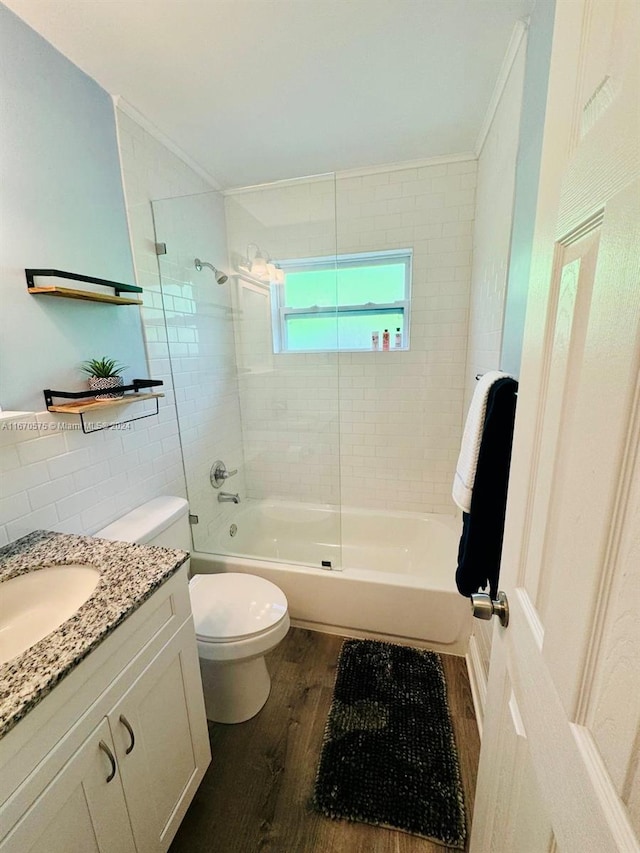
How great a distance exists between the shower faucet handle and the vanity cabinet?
1.27m

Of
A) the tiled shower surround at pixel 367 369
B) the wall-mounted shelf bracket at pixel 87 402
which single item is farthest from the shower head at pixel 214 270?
the wall-mounted shelf bracket at pixel 87 402

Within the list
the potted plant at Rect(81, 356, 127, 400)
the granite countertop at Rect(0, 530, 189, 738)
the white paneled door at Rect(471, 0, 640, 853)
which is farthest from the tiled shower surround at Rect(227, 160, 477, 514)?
the white paneled door at Rect(471, 0, 640, 853)

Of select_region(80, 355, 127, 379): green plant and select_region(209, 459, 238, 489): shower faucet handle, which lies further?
select_region(209, 459, 238, 489): shower faucet handle

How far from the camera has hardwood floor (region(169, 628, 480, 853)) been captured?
1.10 meters

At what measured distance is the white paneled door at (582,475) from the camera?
1.10 feet

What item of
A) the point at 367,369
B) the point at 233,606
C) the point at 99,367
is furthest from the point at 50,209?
the point at 367,369

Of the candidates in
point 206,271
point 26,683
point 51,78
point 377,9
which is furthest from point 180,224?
point 26,683

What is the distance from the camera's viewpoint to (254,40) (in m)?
1.24

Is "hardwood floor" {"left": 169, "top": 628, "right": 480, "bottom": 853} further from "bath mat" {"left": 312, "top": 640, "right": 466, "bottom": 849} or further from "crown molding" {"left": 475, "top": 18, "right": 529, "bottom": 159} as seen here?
"crown molding" {"left": 475, "top": 18, "right": 529, "bottom": 159}

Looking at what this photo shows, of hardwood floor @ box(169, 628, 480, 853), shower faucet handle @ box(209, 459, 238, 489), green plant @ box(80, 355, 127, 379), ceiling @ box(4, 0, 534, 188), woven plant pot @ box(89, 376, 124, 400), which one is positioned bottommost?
hardwood floor @ box(169, 628, 480, 853)

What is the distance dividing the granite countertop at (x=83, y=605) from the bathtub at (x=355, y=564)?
1.02m

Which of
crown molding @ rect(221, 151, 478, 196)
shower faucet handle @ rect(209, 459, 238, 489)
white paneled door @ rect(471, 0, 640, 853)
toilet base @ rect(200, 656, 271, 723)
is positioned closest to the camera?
white paneled door @ rect(471, 0, 640, 853)

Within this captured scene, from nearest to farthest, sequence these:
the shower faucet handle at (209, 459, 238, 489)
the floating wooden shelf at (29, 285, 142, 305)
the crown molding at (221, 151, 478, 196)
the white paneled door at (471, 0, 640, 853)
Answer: the white paneled door at (471, 0, 640, 853) → the floating wooden shelf at (29, 285, 142, 305) → the crown molding at (221, 151, 478, 196) → the shower faucet handle at (209, 459, 238, 489)

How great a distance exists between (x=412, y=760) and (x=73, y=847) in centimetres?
110
